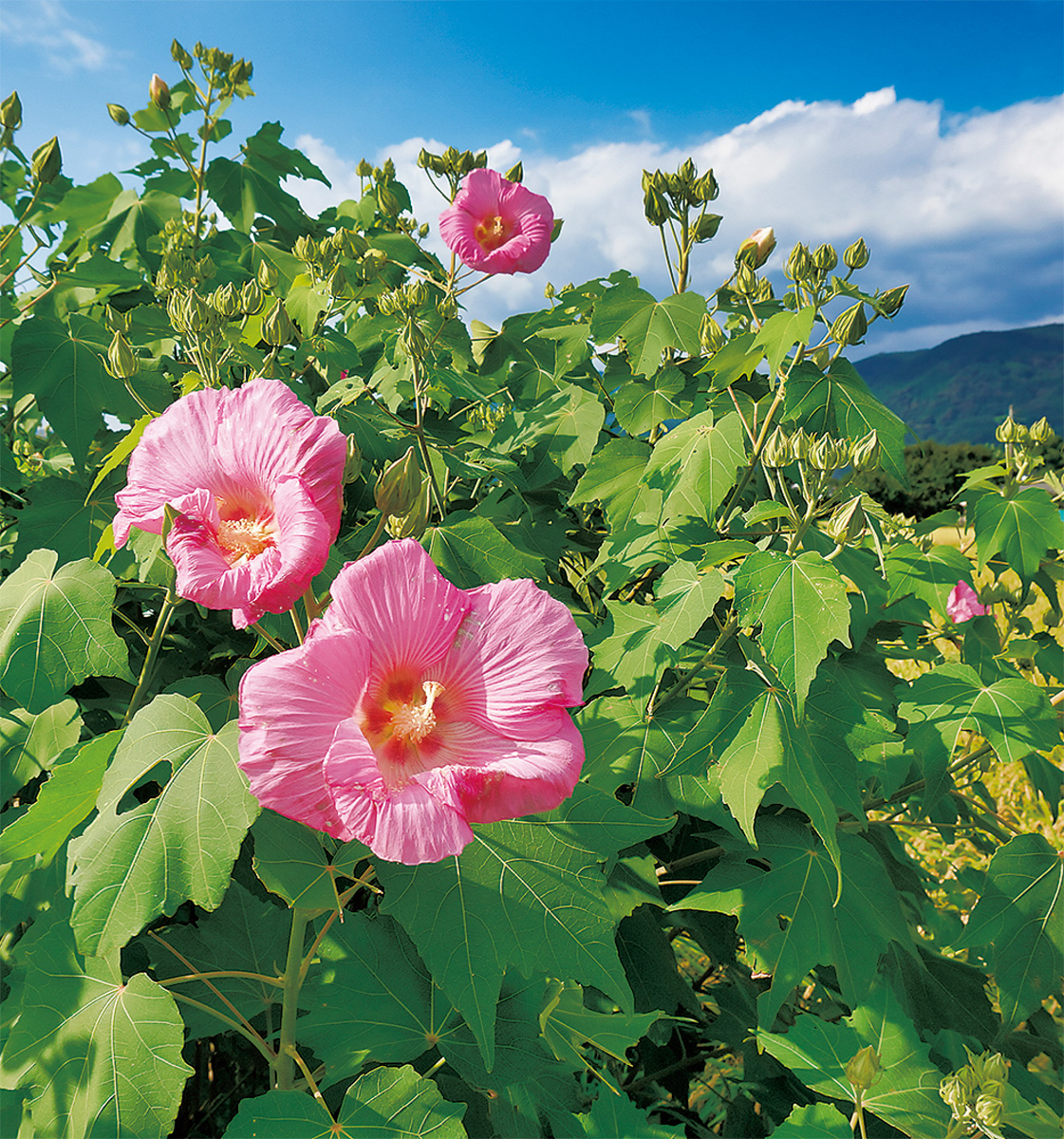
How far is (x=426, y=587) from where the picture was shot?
0.99 meters

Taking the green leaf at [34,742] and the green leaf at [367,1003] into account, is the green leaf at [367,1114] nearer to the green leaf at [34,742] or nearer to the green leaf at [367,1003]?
the green leaf at [367,1003]

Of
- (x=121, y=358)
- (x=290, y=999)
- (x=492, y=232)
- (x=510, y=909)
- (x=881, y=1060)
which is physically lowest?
(x=881, y=1060)

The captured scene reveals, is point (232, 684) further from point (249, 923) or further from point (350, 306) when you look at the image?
point (350, 306)

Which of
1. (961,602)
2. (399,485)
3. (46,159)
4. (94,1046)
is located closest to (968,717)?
(399,485)

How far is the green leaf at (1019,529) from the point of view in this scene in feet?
6.91

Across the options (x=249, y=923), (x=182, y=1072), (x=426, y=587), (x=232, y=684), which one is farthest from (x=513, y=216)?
(x=182, y=1072)

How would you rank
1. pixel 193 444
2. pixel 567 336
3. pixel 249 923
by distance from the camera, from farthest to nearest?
pixel 567 336
pixel 249 923
pixel 193 444

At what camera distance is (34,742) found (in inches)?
63.6

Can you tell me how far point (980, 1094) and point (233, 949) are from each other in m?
1.30

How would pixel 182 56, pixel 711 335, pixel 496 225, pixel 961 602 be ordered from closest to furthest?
pixel 711 335 < pixel 496 225 < pixel 182 56 < pixel 961 602

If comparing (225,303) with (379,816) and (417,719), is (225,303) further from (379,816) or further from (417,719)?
(379,816)

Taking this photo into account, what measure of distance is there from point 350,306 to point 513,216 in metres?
0.55

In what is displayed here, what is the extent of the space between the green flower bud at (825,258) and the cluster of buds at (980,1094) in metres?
1.42

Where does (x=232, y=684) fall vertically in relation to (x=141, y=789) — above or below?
above
